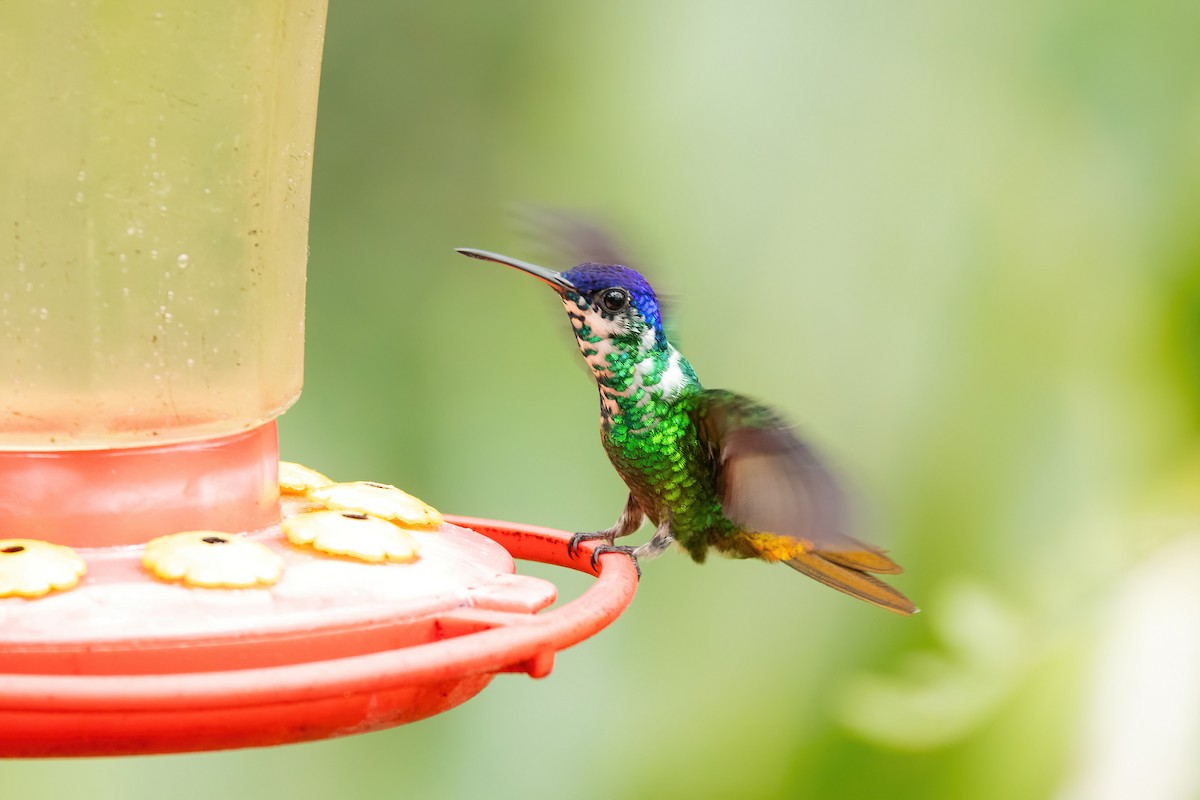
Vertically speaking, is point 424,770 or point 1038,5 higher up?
point 1038,5

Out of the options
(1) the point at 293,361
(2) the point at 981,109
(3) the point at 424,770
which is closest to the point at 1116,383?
(2) the point at 981,109

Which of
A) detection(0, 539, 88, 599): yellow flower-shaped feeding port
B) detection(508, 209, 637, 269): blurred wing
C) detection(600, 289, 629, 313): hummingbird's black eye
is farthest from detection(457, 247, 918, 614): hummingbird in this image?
detection(0, 539, 88, 599): yellow flower-shaped feeding port

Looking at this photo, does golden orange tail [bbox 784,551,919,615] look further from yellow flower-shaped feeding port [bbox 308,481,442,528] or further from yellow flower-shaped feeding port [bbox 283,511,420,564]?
yellow flower-shaped feeding port [bbox 283,511,420,564]

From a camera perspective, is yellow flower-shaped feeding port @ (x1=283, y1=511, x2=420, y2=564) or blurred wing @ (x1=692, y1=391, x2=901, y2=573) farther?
blurred wing @ (x1=692, y1=391, x2=901, y2=573)

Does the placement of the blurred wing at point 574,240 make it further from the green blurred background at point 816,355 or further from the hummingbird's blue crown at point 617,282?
the green blurred background at point 816,355

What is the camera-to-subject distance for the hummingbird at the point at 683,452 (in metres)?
2.13

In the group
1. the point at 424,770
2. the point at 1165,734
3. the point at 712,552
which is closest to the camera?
the point at 712,552

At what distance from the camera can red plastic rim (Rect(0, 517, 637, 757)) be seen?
43.4 inches

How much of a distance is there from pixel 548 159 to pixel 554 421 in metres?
0.71

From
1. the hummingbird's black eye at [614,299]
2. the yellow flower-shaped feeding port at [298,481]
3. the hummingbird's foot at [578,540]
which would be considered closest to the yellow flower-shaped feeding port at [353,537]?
the yellow flower-shaped feeding port at [298,481]

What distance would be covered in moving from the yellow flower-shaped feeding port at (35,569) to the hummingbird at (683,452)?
2.86 feet

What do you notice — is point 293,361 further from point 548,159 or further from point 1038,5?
point 1038,5

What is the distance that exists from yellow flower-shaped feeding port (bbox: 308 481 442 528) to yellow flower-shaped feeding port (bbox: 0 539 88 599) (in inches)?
15.3

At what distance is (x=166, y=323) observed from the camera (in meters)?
1.62
